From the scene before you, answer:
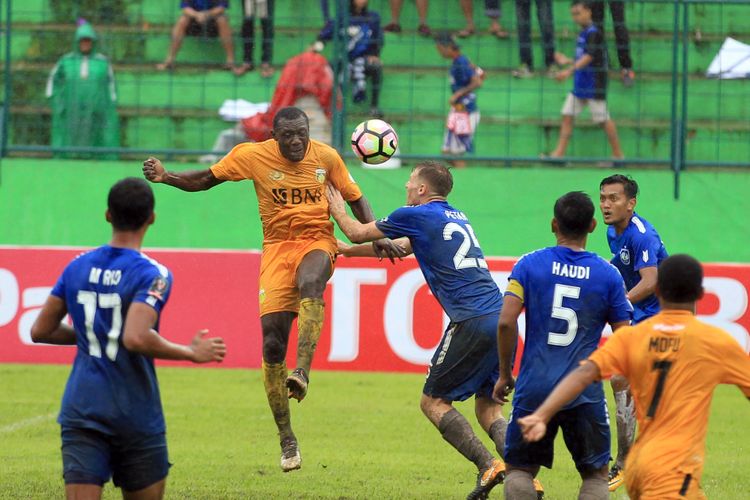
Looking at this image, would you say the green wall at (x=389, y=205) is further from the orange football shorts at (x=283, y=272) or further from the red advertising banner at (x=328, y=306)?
the orange football shorts at (x=283, y=272)

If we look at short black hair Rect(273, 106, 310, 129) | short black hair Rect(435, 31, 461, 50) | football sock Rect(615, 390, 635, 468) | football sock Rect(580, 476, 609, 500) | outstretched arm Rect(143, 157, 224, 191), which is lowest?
football sock Rect(615, 390, 635, 468)

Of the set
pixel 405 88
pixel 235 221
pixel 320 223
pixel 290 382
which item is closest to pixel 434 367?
pixel 290 382

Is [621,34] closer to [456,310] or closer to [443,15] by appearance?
[443,15]

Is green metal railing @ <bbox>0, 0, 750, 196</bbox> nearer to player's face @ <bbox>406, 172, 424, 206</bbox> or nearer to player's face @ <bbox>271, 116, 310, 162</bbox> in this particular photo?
player's face @ <bbox>271, 116, 310, 162</bbox>

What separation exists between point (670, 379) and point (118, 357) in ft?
7.69

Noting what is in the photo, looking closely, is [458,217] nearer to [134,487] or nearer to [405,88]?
[134,487]

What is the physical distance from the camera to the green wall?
14922mm

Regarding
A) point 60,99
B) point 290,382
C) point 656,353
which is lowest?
point 290,382

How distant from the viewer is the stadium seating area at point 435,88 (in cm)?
1581

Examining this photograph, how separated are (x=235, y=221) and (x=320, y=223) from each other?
634 cm

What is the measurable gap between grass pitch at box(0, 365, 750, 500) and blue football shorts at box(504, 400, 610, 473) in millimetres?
1957

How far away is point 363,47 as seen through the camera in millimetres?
15492

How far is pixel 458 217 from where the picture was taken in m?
8.06

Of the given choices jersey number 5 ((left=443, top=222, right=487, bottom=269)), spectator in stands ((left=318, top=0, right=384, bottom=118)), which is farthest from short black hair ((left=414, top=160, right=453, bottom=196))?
spectator in stands ((left=318, top=0, right=384, bottom=118))
